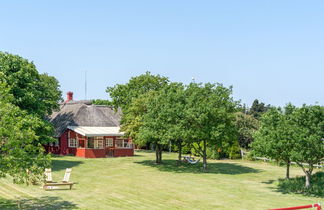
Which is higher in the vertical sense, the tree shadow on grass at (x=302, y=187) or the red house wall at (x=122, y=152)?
the red house wall at (x=122, y=152)

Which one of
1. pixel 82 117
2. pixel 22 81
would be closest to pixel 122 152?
pixel 82 117

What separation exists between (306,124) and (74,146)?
29.7m

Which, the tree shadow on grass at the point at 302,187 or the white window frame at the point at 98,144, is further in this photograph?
the white window frame at the point at 98,144

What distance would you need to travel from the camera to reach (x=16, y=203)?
18.3 meters

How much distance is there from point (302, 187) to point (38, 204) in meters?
16.5

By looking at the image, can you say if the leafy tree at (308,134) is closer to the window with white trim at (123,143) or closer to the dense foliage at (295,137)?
the dense foliage at (295,137)

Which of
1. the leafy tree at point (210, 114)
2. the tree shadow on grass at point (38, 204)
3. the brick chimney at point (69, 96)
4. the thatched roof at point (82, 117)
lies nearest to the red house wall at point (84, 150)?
the thatched roof at point (82, 117)

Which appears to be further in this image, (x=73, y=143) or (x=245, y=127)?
(x=245, y=127)

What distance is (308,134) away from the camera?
22.7 metres

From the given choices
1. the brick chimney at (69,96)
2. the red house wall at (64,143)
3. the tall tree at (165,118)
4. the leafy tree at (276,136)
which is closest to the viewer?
the leafy tree at (276,136)

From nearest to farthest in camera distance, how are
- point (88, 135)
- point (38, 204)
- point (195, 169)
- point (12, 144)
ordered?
point (12, 144), point (38, 204), point (195, 169), point (88, 135)

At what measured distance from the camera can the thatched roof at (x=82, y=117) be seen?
1832 inches

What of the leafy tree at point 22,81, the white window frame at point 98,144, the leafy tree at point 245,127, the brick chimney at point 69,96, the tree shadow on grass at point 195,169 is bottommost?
the tree shadow on grass at point 195,169

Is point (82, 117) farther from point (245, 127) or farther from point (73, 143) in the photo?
point (245, 127)
